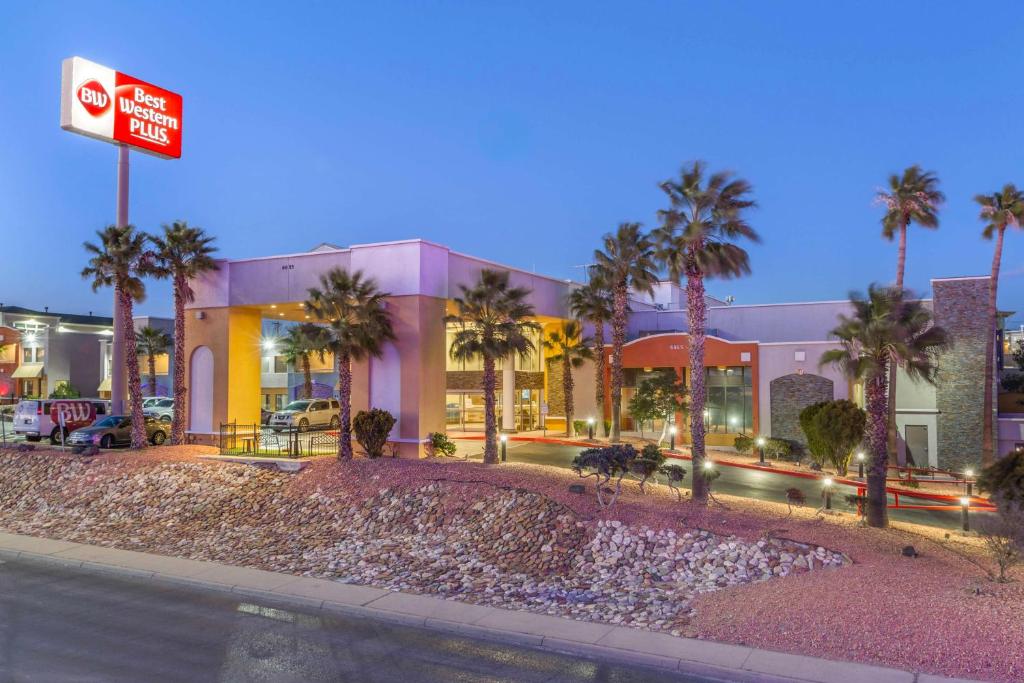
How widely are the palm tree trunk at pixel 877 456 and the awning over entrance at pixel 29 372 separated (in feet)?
236

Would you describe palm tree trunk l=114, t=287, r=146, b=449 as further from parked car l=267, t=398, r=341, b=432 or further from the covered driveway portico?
parked car l=267, t=398, r=341, b=432

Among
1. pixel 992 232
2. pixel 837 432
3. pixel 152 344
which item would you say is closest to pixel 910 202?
pixel 992 232

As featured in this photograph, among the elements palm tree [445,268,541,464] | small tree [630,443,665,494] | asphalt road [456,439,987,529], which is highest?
palm tree [445,268,541,464]

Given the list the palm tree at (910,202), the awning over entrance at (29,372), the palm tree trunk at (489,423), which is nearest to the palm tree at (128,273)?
the palm tree trunk at (489,423)

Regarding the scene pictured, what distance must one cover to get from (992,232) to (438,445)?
95.3 feet

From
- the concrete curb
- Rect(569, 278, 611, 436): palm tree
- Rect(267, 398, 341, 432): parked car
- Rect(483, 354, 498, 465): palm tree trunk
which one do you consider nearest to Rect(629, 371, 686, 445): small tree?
Rect(569, 278, 611, 436): palm tree

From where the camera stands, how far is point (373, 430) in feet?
91.4

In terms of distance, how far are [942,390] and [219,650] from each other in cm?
3507

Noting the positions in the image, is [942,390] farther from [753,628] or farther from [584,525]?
[753,628]

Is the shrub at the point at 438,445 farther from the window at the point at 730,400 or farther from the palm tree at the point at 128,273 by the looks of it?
the window at the point at 730,400

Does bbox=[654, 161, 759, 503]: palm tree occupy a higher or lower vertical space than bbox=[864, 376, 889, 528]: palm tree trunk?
higher

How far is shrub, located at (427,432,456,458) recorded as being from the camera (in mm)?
29328

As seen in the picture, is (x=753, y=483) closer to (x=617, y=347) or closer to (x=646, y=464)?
Answer: (x=646, y=464)

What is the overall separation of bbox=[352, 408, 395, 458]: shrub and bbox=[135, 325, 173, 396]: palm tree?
33.3 m
